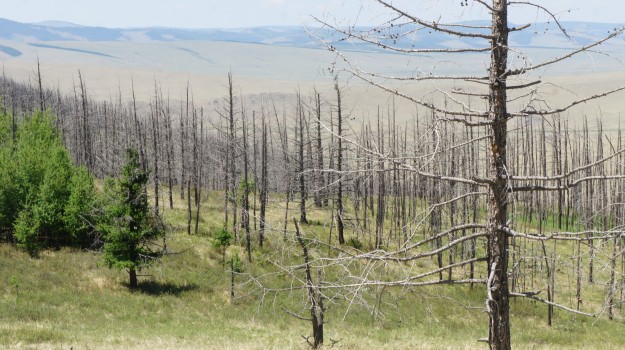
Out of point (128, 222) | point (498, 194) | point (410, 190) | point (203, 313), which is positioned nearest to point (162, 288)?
point (128, 222)

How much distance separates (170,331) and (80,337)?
5716 mm

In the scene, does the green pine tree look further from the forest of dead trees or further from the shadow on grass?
the forest of dead trees

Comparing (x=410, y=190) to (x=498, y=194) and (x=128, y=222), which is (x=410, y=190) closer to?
(x=128, y=222)

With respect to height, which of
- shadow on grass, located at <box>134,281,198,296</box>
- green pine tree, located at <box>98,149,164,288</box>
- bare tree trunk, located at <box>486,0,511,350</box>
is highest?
bare tree trunk, located at <box>486,0,511,350</box>

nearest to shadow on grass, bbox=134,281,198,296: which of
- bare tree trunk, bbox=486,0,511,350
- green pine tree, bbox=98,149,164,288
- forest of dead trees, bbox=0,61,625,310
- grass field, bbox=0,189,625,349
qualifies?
grass field, bbox=0,189,625,349

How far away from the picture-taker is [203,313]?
32.4 metres

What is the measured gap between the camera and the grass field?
23750 millimetres

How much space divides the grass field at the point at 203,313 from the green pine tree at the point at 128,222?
5.50 ft

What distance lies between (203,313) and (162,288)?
511cm

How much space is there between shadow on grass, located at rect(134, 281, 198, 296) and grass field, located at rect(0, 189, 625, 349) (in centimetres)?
6

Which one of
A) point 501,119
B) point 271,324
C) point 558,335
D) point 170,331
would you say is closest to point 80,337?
point 170,331

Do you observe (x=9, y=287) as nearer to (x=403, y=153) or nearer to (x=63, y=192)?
(x=63, y=192)

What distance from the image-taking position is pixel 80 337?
19438 mm

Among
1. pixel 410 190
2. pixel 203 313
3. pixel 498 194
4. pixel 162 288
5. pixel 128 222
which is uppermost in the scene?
pixel 498 194
